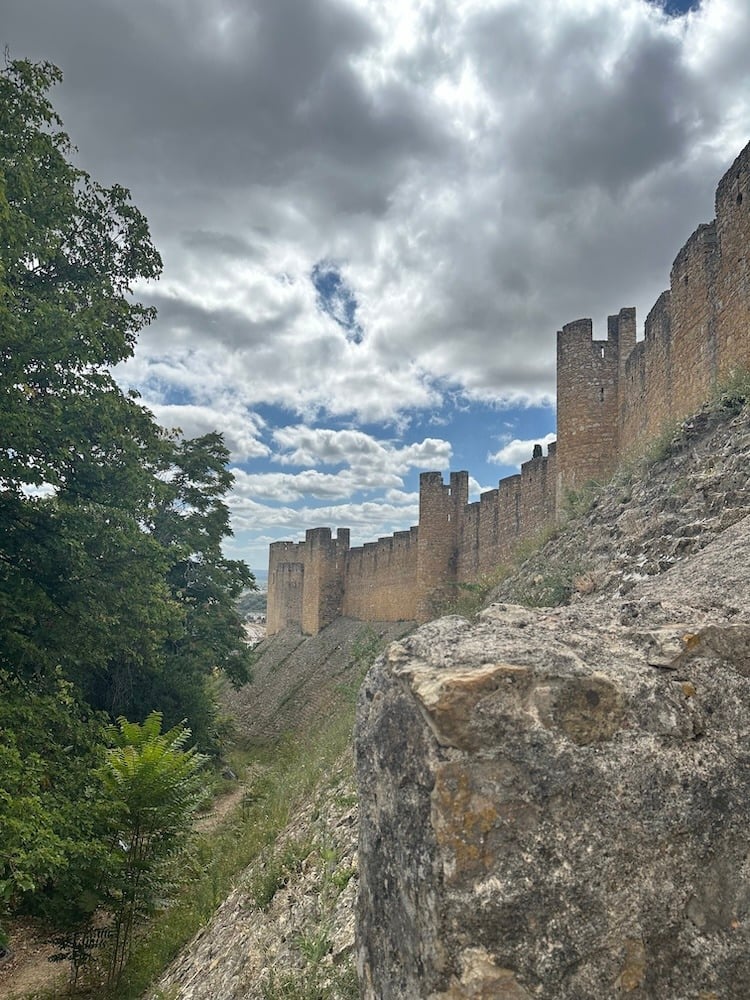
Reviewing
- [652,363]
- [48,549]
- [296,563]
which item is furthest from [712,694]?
[296,563]

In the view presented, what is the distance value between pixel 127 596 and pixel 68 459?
225cm

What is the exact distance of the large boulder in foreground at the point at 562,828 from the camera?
5.49 feet

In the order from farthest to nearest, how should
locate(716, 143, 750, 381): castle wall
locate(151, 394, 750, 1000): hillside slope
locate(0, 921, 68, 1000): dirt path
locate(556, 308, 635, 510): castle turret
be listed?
locate(556, 308, 635, 510): castle turret < locate(716, 143, 750, 381): castle wall < locate(0, 921, 68, 1000): dirt path < locate(151, 394, 750, 1000): hillside slope

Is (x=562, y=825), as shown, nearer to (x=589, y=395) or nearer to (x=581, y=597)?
(x=581, y=597)

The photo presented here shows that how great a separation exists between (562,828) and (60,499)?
8.52 meters

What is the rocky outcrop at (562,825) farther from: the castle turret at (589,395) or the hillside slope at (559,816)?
the castle turret at (589,395)

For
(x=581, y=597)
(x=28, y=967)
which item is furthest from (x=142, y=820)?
(x=581, y=597)

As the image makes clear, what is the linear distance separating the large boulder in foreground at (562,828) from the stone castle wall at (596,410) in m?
8.65

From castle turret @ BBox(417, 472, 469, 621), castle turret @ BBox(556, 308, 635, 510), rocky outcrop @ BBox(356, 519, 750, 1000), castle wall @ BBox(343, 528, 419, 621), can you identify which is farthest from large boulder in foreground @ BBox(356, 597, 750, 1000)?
castle wall @ BBox(343, 528, 419, 621)

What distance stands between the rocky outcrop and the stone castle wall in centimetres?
866

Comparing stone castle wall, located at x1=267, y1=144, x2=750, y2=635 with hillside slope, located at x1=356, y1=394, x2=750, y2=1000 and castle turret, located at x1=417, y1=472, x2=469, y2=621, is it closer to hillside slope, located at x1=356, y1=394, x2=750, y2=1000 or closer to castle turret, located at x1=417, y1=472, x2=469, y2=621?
castle turret, located at x1=417, y1=472, x2=469, y2=621

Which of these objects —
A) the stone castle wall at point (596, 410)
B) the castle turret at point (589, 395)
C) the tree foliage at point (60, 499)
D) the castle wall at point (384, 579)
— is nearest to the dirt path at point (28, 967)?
the tree foliage at point (60, 499)

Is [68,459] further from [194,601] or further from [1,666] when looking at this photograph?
[194,601]

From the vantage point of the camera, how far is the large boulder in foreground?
5.49 ft
